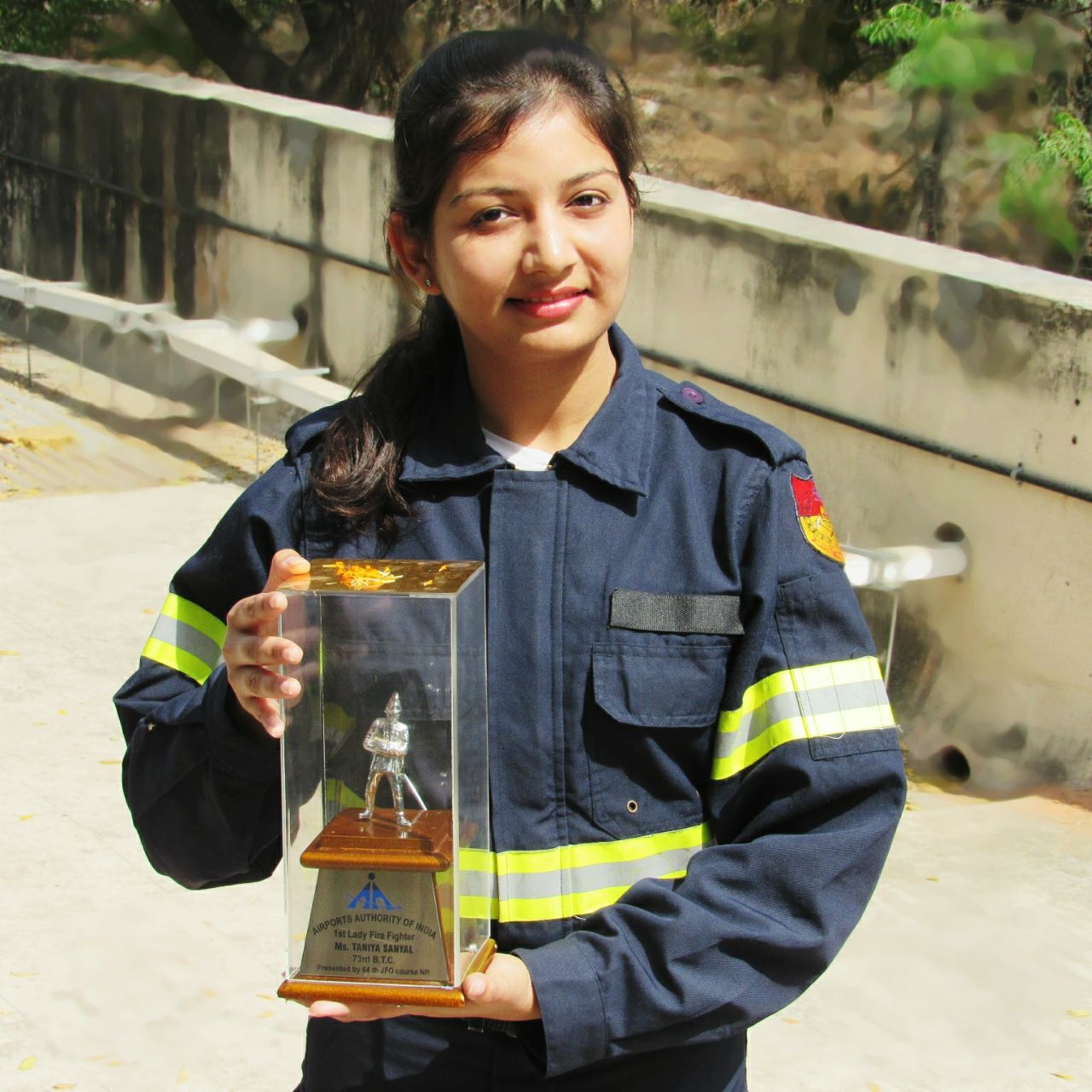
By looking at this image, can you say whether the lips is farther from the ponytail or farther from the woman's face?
the ponytail

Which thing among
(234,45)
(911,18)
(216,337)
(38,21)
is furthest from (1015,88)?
(38,21)

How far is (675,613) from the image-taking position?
5.10 ft

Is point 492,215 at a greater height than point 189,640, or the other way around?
point 492,215

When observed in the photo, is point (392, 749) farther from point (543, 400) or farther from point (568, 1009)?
→ point (543, 400)

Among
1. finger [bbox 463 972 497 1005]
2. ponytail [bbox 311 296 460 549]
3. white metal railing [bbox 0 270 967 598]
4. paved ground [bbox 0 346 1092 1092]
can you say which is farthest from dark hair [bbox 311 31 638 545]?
white metal railing [bbox 0 270 967 598]

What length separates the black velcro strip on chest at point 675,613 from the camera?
1.55 metres

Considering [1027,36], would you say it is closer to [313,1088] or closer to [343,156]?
[343,156]

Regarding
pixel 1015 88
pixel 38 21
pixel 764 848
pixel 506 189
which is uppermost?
pixel 38 21

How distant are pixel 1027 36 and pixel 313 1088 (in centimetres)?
920

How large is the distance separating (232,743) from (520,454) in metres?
0.42

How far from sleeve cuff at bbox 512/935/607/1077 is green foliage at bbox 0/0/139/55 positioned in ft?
43.9

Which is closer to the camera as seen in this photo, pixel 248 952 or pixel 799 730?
pixel 799 730

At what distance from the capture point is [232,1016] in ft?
11.3

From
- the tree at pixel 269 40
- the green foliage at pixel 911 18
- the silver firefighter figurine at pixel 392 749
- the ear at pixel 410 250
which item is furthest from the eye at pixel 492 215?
the tree at pixel 269 40
